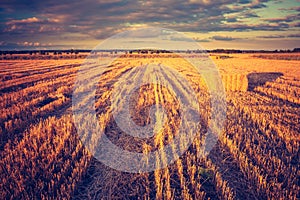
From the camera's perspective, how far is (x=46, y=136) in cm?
667

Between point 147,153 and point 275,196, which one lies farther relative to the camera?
point 147,153

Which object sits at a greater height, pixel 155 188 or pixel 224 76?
pixel 224 76

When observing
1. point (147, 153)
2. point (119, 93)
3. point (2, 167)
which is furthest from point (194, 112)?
point (2, 167)

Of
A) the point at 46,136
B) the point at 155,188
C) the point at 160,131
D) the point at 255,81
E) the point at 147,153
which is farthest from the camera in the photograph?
the point at 255,81

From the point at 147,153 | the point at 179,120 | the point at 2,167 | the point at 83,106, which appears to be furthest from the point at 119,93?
the point at 2,167

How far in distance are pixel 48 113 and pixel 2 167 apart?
441 centimetres

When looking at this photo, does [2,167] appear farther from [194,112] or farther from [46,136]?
[194,112]

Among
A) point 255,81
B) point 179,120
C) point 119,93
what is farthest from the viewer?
point 255,81

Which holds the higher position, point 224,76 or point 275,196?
point 224,76

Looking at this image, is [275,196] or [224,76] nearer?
[275,196]

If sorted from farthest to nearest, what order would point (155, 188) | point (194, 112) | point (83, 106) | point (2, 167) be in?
point (83, 106) < point (194, 112) < point (2, 167) < point (155, 188)

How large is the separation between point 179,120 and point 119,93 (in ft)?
16.4

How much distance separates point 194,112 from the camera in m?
9.02

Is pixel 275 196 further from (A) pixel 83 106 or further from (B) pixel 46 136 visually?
(A) pixel 83 106
